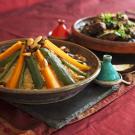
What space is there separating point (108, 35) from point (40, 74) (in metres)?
0.36

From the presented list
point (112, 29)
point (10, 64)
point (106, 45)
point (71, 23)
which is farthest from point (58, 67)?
point (71, 23)

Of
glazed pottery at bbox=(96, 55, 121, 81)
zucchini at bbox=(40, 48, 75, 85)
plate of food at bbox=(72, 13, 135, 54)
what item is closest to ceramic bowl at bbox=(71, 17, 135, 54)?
plate of food at bbox=(72, 13, 135, 54)

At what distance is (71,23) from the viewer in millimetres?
1763

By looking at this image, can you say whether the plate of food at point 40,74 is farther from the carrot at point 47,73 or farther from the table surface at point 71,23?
the table surface at point 71,23

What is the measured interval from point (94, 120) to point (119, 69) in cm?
30

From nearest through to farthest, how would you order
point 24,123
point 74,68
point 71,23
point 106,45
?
point 24,123
point 74,68
point 106,45
point 71,23

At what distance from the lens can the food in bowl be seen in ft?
3.66

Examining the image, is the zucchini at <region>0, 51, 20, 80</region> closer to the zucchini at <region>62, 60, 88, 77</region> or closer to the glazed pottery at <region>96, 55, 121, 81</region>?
Answer: the zucchini at <region>62, 60, 88, 77</region>

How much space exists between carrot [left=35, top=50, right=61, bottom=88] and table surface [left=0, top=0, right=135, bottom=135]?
127 mm

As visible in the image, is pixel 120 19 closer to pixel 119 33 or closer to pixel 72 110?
pixel 119 33

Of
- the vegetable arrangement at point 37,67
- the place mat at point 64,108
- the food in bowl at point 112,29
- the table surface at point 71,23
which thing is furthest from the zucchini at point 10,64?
the food in bowl at point 112,29

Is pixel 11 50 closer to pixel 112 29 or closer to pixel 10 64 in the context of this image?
pixel 10 64

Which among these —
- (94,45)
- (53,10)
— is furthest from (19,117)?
(53,10)

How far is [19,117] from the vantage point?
2.81ft
